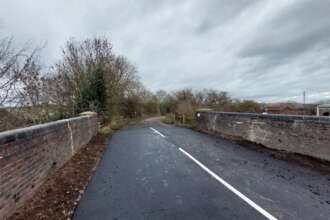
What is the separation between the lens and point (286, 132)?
6.20 meters

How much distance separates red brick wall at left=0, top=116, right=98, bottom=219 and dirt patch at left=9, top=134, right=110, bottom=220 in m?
0.14

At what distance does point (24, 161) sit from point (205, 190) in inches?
136

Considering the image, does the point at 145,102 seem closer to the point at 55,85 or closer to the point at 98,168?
the point at 55,85

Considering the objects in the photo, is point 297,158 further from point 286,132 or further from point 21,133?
point 21,133

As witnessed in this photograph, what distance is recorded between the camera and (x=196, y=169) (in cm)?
466

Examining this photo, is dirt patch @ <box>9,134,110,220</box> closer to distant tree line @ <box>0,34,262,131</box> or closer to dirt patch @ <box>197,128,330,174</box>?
distant tree line @ <box>0,34,262,131</box>

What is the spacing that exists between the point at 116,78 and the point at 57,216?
20.3m

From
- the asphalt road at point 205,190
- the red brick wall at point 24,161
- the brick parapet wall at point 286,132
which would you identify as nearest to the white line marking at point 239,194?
the asphalt road at point 205,190

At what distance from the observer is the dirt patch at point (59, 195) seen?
2.70 m

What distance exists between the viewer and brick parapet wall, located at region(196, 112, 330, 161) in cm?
505

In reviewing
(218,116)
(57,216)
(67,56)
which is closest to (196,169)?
(57,216)

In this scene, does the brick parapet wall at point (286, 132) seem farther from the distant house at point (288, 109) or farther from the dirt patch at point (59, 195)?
the distant house at point (288, 109)

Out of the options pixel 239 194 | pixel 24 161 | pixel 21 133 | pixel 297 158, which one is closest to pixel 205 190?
pixel 239 194

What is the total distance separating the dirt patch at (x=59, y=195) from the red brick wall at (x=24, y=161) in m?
0.14
